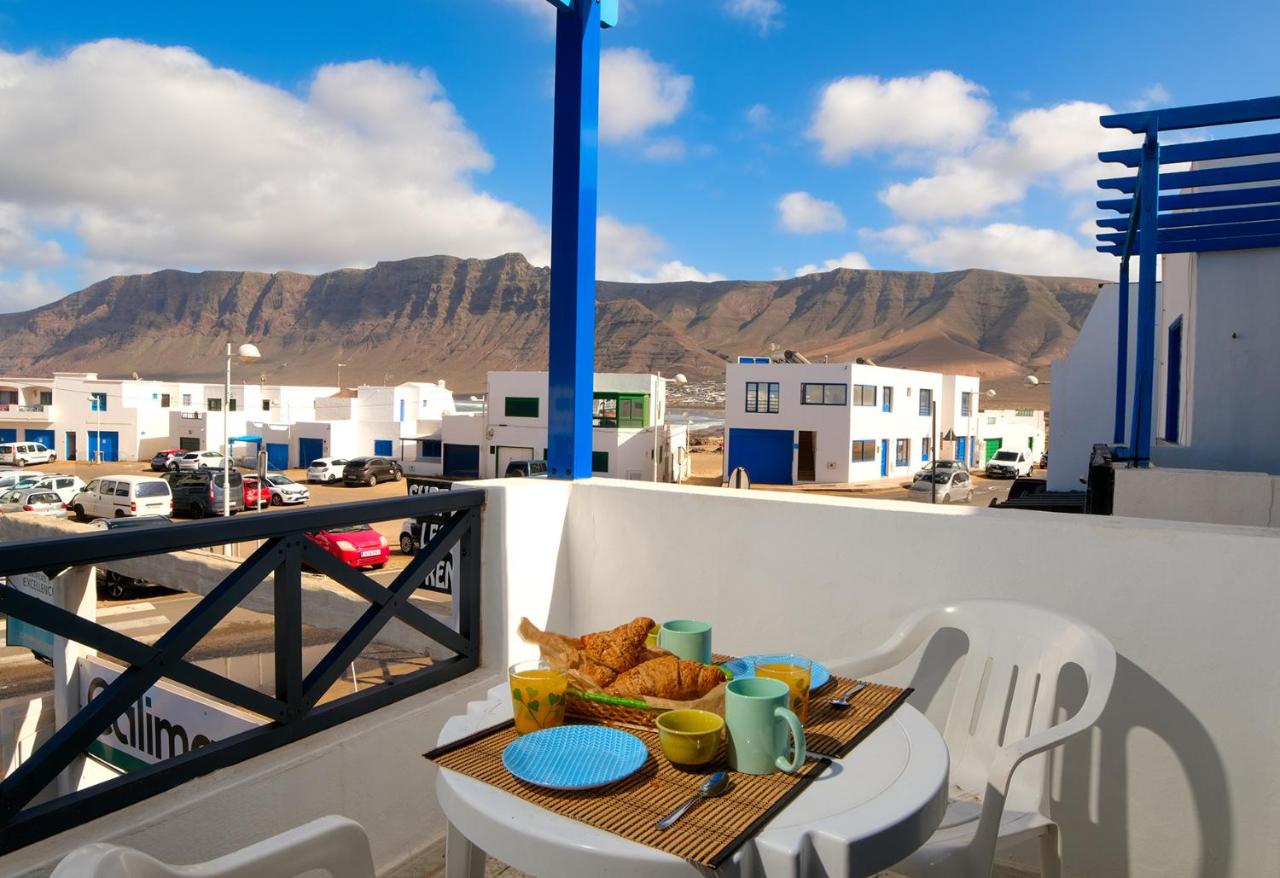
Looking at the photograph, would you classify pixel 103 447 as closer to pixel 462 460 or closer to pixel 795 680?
pixel 462 460

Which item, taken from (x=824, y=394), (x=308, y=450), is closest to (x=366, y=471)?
(x=308, y=450)

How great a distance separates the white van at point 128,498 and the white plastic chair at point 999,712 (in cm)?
2517

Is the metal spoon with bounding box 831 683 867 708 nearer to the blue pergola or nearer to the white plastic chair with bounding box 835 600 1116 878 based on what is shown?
the white plastic chair with bounding box 835 600 1116 878

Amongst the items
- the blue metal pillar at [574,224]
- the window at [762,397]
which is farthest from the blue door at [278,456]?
the blue metal pillar at [574,224]

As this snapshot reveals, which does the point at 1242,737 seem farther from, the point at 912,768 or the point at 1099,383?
the point at 1099,383

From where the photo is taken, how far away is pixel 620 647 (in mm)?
1562

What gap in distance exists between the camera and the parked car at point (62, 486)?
26.1 meters

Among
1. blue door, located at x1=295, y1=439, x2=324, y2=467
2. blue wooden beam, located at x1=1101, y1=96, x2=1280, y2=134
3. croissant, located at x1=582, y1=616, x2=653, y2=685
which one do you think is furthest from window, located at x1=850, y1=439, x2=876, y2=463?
croissant, located at x1=582, y1=616, x2=653, y2=685

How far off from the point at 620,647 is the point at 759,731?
39cm

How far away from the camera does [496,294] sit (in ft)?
513

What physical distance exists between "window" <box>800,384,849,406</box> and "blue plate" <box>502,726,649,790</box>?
31.3 meters

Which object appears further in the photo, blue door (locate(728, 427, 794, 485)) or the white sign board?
blue door (locate(728, 427, 794, 485))

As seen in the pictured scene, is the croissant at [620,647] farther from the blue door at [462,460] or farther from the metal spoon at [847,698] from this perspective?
the blue door at [462,460]

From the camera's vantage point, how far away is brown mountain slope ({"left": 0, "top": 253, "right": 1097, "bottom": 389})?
422 ft
